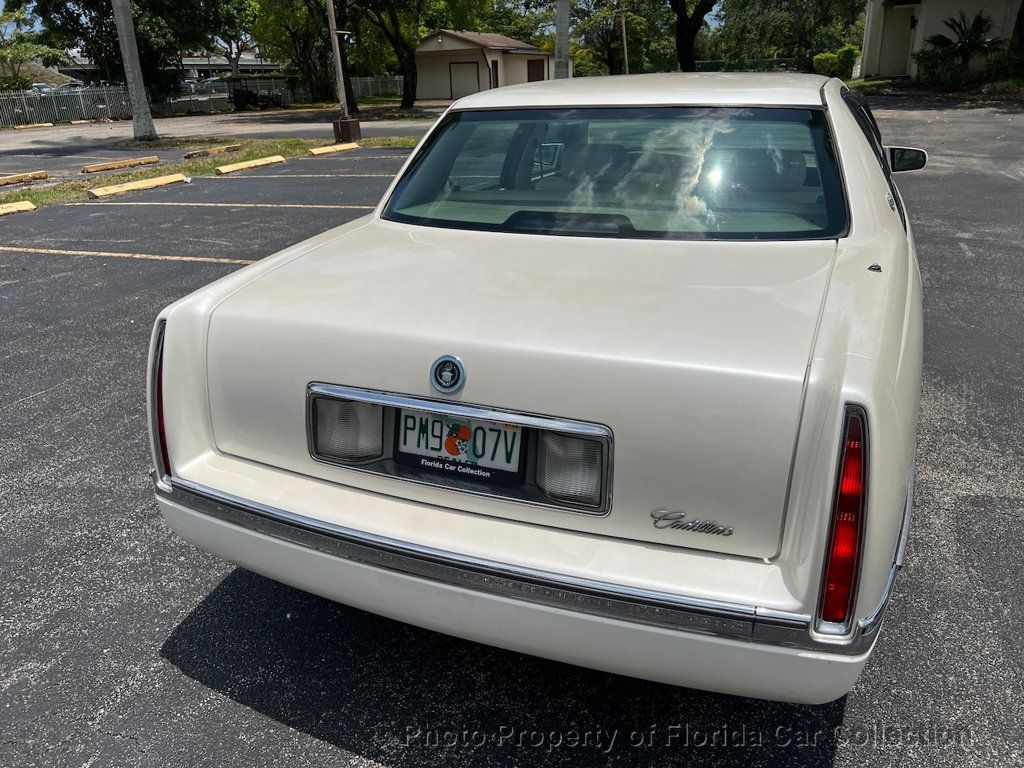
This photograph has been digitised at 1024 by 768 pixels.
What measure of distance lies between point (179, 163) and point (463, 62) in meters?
33.3

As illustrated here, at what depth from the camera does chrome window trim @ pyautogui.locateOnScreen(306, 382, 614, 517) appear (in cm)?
185

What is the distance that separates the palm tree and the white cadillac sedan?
29.6m

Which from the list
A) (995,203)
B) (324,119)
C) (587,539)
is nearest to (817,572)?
(587,539)

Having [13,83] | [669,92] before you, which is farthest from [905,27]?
[13,83]

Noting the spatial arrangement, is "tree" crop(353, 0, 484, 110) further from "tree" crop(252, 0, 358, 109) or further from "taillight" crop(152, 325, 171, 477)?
"taillight" crop(152, 325, 171, 477)

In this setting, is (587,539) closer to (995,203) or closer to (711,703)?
(711,703)

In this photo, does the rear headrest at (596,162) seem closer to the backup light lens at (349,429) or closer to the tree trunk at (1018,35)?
the backup light lens at (349,429)

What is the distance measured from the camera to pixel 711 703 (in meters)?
2.34

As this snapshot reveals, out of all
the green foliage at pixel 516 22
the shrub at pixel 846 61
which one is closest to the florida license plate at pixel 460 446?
the shrub at pixel 846 61

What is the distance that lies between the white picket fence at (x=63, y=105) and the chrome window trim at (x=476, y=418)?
37.5 metres

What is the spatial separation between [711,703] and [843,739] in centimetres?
37

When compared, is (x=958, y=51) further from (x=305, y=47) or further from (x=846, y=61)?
(x=305, y=47)

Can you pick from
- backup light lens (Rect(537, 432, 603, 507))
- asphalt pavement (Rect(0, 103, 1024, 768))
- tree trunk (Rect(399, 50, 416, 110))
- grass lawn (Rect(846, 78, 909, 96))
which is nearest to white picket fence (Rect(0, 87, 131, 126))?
tree trunk (Rect(399, 50, 416, 110))

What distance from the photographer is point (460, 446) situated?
2.01m
